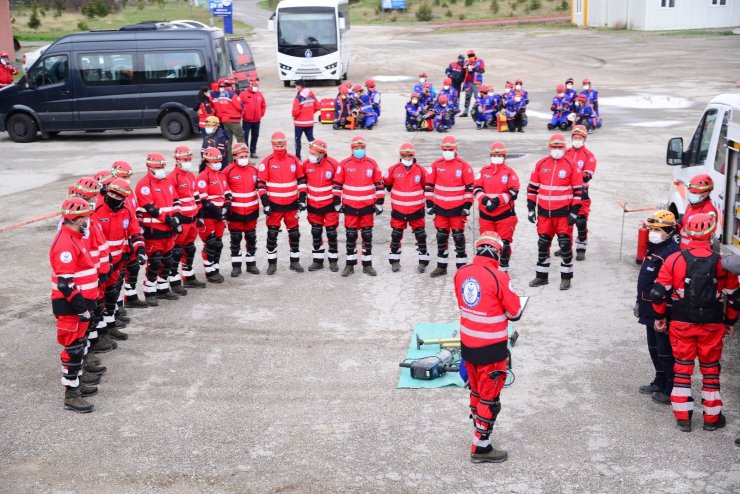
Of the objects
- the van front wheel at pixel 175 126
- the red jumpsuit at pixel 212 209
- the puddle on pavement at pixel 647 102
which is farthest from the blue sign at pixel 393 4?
the red jumpsuit at pixel 212 209

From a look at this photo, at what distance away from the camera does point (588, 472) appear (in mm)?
7016

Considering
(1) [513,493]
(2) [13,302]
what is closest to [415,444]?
(1) [513,493]

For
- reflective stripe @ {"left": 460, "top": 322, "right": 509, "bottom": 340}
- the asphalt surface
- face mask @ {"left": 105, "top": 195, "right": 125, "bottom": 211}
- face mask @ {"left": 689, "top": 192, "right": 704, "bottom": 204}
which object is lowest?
the asphalt surface

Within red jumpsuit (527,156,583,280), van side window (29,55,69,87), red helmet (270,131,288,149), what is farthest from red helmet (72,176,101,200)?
van side window (29,55,69,87)

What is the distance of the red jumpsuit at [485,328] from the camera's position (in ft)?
23.0

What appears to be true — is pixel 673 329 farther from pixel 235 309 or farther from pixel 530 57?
pixel 530 57

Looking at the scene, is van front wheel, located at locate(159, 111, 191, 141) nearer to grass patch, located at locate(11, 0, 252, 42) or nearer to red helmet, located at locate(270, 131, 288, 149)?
red helmet, located at locate(270, 131, 288, 149)

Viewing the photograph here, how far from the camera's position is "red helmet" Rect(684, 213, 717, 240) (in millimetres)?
7539

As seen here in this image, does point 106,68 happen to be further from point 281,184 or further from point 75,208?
point 75,208

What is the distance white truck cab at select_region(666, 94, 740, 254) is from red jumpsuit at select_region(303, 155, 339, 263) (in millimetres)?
4688

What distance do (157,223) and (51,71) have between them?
13.3 meters

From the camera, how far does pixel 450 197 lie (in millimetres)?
12250

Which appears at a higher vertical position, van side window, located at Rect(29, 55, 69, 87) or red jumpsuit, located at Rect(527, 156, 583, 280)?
van side window, located at Rect(29, 55, 69, 87)

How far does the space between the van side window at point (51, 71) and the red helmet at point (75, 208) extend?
15502 millimetres
